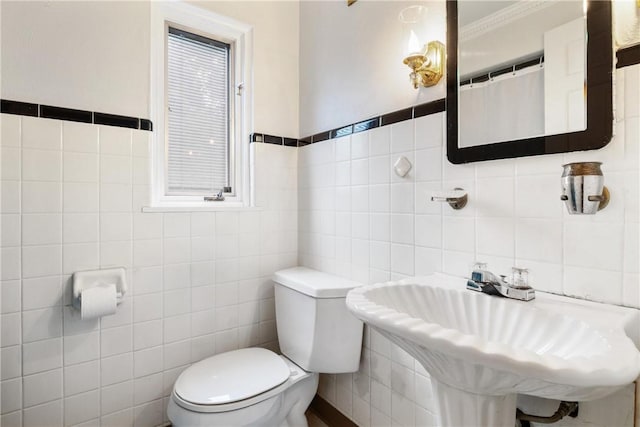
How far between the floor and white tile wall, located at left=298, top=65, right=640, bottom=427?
0.44 feet

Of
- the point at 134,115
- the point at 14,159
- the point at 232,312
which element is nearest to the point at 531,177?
the point at 232,312

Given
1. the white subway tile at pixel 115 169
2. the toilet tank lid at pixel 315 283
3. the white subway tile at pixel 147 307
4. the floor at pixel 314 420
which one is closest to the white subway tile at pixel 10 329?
the white subway tile at pixel 147 307

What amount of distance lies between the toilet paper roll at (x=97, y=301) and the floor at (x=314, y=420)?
1.12 meters

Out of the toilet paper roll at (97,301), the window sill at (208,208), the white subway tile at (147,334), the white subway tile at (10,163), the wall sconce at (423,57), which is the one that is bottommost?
the white subway tile at (147,334)

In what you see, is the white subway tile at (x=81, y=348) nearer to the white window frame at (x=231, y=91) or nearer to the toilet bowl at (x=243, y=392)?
the toilet bowl at (x=243, y=392)

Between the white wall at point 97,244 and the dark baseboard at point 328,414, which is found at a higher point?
the white wall at point 97,244

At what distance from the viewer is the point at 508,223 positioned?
0.95 meters

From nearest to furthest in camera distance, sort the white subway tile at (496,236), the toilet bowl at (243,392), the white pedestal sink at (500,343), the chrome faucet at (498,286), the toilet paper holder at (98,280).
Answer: the white pedestal sink at (500,343), the chrome faucet at (498,286), the white subway tile at (496,236), the toilet bowl at (243,392), the toilet paper holder at (98,280)

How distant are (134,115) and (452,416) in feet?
5.16

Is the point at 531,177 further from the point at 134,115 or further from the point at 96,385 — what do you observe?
the point at 96,385

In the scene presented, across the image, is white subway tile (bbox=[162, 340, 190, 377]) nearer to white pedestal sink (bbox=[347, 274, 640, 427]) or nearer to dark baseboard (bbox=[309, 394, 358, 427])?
dark baseboard (bbox=[309, 394, 358, 427])

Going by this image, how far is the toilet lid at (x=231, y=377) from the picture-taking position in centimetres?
115

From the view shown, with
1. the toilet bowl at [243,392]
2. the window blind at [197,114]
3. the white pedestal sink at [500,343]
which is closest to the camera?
the white pedestal sink at [500,343]

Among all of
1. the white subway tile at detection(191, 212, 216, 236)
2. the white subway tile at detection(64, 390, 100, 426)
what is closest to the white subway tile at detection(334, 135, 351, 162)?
the white subway tile at detection(191, 212, 216, 236)
